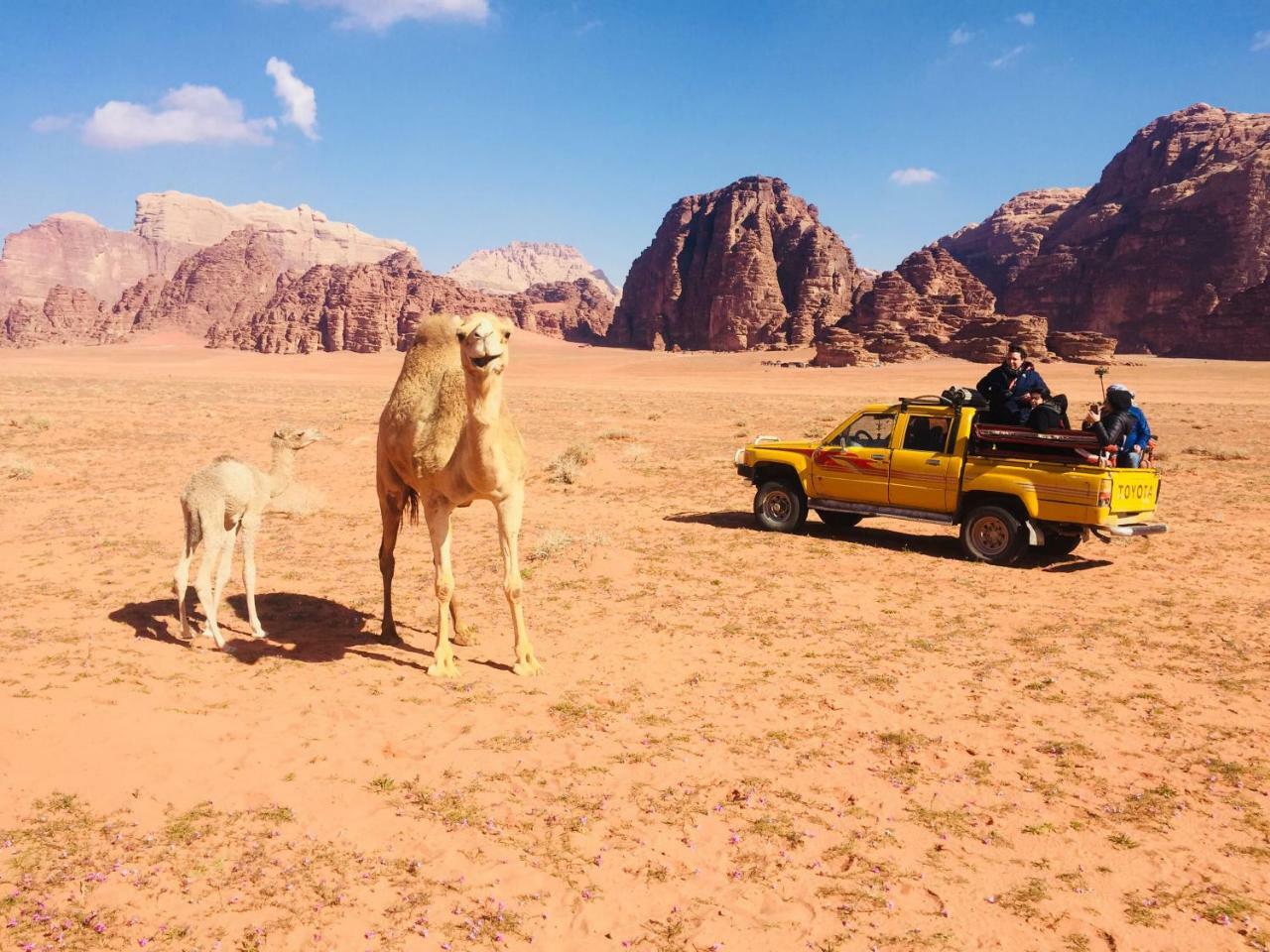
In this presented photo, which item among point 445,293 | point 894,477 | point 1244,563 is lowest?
point 1244,563

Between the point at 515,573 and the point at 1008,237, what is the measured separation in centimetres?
17023

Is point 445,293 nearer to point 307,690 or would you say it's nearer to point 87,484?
point 87,484

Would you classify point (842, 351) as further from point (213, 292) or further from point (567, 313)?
point (213, 292)

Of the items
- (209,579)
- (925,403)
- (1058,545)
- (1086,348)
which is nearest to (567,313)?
(1086,348)

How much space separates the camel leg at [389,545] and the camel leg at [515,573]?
156cm

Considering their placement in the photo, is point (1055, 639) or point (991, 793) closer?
point (991, 793)

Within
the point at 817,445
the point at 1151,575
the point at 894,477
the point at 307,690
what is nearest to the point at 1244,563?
the point at 1151,575

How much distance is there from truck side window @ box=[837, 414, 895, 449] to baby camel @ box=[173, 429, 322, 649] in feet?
28.4

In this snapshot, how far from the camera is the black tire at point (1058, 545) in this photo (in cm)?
1166

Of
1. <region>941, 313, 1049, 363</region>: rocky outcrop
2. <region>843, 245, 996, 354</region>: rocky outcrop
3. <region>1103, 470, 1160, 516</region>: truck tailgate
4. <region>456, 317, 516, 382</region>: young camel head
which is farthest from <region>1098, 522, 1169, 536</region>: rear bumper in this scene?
<region>843, 245, 996, 354</region>: rocky outcrop

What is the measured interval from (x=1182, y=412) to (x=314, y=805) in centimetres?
4398

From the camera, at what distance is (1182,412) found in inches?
1483

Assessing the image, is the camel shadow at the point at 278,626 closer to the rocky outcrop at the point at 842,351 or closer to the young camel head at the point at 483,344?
Result: the young camel head at the point at 483,344

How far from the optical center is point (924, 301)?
3969 inches
